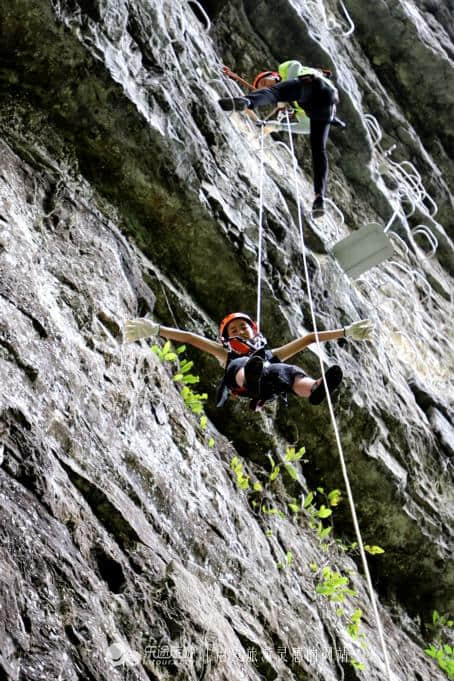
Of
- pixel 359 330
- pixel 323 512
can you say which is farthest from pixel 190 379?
pixel 323 512

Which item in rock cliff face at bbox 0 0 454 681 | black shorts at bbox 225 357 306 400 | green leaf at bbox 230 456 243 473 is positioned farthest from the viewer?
green leaf at bbox 230 456 243 473

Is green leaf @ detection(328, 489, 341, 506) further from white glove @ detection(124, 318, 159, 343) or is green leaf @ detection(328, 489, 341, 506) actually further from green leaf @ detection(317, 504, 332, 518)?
white glove @ detection(124, 318, 159, 343)

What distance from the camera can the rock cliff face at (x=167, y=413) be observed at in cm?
308

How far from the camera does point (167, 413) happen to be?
482 centimetres

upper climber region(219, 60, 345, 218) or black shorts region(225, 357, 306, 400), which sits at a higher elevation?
upper climber region(219, 60, 345, 218)

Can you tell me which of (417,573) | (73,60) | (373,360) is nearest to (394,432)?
(373,360)

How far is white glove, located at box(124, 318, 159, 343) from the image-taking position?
4555 mm

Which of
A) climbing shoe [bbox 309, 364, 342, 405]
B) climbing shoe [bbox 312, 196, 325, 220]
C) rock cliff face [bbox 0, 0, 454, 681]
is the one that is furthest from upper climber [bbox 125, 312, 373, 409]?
climbing shoe [bbox 312, 196, 325, 220]

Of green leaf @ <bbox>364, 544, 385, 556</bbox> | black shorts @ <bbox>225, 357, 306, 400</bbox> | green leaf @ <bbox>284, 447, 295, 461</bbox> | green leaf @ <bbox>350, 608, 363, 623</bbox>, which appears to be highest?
black shorts @ <bbox>225, 357, 306, 400</bbox>

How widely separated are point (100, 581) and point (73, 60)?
13.0ft

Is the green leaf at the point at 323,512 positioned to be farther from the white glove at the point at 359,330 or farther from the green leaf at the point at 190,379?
the white glove at the point at 359,330

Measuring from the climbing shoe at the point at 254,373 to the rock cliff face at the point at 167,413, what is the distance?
0.67 meters

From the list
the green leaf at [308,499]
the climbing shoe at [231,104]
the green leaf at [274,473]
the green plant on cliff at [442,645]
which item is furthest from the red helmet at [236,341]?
the green plant on cliff at [442,645]

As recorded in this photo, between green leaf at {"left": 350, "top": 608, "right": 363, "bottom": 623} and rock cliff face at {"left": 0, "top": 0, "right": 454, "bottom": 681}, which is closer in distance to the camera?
rock cliff face at {"left": 0, "top": 0, "right": 454, "bottom": 681}
